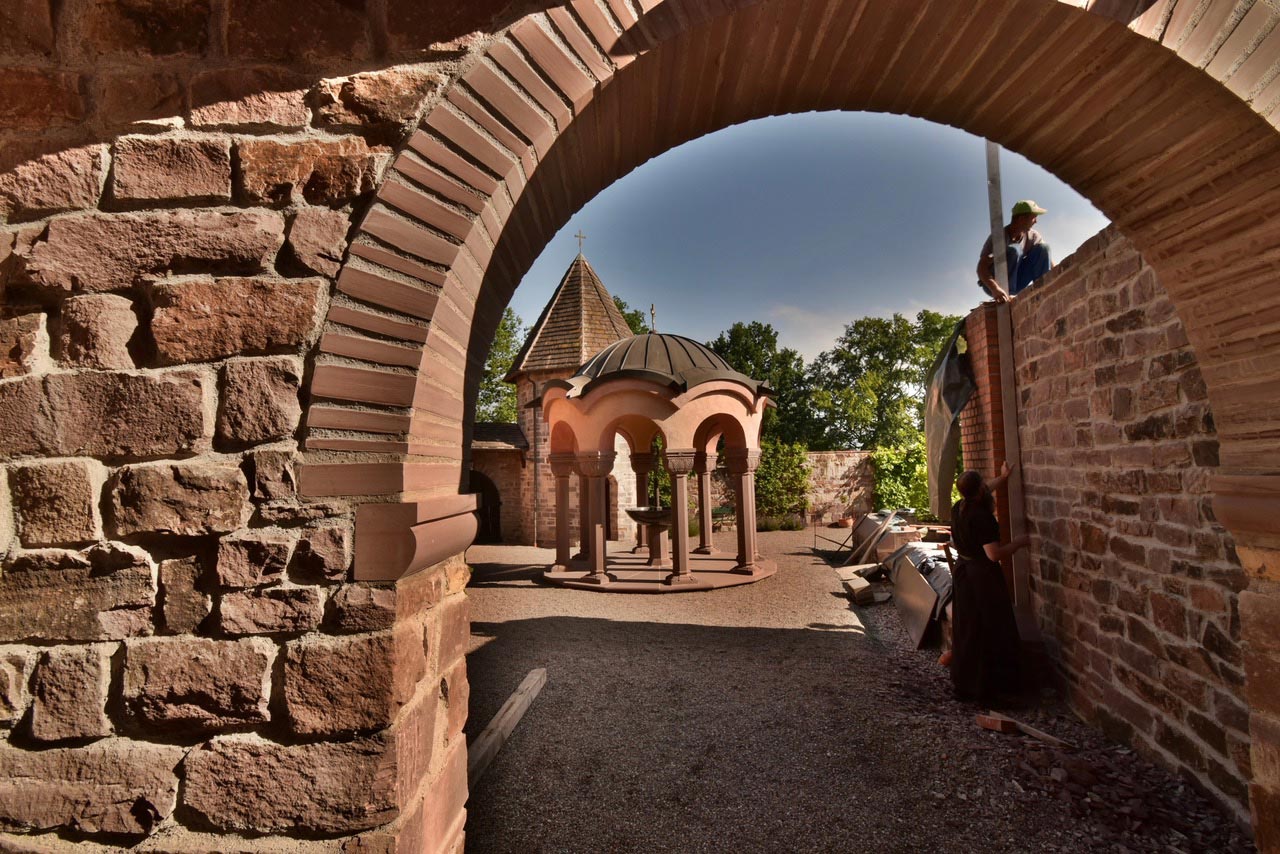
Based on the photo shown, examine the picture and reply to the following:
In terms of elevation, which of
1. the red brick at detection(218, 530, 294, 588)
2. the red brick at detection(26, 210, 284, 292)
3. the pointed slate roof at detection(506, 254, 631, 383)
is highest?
the pointed slate roof at detection(506, 254, 631, 383)

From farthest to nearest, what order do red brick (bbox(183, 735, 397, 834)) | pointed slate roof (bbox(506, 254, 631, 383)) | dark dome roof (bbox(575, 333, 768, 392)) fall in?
pointed slate roof (bbox(506, 254, 631, 383))
dark dome roof (bbox(575, 333, 768, 392))
red brick (bbox(183, 735, 397, 834))

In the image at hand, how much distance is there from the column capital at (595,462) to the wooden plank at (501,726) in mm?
4733

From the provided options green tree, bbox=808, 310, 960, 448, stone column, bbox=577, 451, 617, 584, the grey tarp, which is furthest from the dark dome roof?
green tree, bbox=808, 310, 960, 448

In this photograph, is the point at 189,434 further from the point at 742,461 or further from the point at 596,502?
the point at 742,461

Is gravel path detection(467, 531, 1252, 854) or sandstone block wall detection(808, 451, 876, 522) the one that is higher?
sandstone block wall detection(808, 451, 876, 522)

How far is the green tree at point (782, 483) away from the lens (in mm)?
18500

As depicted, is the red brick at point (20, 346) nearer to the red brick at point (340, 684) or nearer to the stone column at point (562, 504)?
the red brick at point (340, 684)

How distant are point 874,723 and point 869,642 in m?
2.28

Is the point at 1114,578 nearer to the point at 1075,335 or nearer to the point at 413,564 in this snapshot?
the point at 1075,335

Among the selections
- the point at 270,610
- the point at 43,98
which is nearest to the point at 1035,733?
the point at 270,610

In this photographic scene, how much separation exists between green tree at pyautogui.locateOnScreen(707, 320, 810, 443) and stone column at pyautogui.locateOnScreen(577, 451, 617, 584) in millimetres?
23576

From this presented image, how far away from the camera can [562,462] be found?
11.5 m

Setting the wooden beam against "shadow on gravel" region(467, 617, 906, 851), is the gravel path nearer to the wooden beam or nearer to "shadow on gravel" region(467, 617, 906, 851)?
"shadow on gravel" region(467, 617, 906, 851)

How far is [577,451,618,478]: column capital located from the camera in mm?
10227
